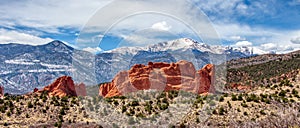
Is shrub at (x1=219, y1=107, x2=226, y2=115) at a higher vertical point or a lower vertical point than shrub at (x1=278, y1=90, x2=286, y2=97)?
lower

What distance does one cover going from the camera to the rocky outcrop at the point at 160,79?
204 feet

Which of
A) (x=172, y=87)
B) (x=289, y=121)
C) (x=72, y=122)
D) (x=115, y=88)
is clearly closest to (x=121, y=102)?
(x=72, y=122)

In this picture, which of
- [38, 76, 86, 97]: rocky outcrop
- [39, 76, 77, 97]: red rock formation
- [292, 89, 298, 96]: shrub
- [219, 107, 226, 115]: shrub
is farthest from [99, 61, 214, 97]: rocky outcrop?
[219, 107, 226, 115]: shrub

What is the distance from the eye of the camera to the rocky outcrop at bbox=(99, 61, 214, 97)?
6212 cm

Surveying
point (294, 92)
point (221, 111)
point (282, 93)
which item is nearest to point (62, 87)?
point (221, 111)

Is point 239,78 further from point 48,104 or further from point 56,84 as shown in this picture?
point 48,104

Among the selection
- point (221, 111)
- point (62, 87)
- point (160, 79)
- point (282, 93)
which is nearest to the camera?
point (221, 111)

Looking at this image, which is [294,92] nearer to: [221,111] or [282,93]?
[282,93]

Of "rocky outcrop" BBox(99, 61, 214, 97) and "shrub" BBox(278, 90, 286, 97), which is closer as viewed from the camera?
"shrub" BBox(278, 90, 286, 97)

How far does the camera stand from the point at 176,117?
33.8 metres

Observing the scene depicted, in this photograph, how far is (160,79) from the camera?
66.7 m

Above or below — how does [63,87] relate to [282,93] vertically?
below

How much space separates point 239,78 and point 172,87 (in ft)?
198

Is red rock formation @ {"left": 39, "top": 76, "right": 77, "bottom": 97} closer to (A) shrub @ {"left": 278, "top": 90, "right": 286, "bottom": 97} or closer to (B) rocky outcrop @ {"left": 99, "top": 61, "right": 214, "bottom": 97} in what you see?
(B) rocky outcrop @ {"left": 99, "top": 61, "right": 214, "bottom": 97}
